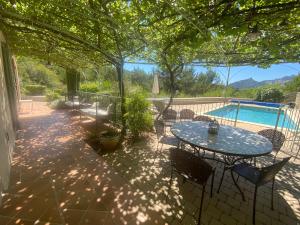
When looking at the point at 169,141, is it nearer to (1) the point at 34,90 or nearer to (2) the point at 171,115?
(2) the point at 171,115

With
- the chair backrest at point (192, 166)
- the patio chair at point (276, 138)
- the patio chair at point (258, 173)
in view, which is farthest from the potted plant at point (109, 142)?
the patio chair at point (276, 138)

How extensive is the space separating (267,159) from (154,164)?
7.93 feet

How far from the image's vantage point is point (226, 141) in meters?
2.45

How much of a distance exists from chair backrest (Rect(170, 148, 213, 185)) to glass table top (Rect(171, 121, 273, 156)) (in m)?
0.36

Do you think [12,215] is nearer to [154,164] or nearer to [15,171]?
[15,171]

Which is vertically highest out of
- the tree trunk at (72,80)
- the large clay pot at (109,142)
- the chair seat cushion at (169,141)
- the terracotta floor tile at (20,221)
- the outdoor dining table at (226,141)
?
the tree trunk at (72,80)

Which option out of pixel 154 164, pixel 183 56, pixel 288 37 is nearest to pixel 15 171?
pixel 154 164

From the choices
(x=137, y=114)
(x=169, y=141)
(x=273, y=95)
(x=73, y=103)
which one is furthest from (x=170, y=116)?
(x=273, y=95)

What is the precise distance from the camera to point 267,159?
369 centimetres

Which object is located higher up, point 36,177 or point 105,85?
point 105,85

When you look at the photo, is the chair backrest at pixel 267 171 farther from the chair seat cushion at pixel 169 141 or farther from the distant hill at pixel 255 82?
the distant hill at pixel 255 82

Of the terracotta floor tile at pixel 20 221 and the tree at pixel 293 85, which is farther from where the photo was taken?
the tree at pixel 293 85

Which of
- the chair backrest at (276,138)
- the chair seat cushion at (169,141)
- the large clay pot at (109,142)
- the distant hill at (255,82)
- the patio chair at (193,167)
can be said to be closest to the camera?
the patio chair at (193,167)

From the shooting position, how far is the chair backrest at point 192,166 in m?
1.85
